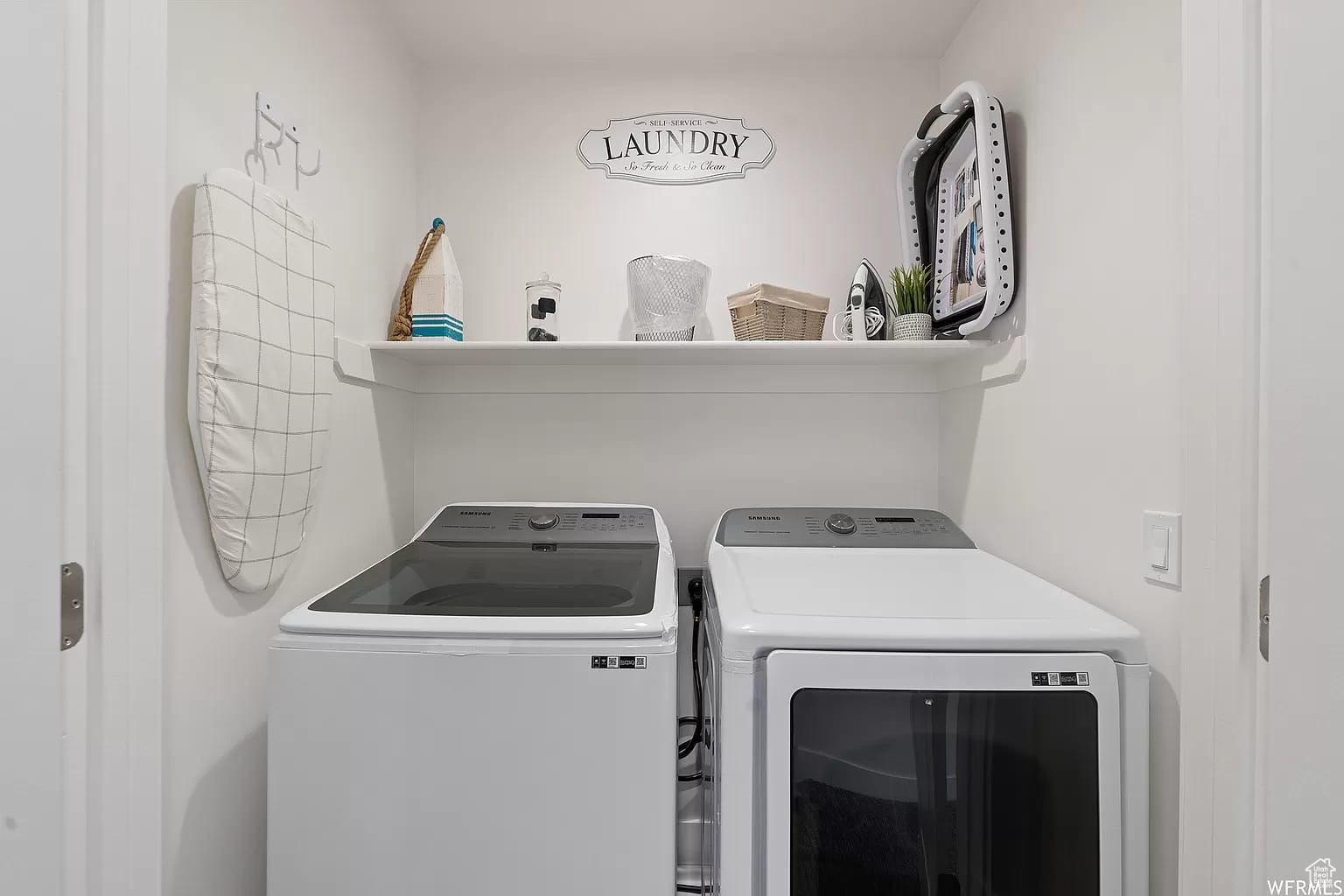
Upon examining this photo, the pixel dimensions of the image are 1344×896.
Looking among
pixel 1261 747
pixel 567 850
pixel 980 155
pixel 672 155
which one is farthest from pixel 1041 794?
pixel 672 155

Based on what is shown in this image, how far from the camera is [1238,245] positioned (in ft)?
2.38

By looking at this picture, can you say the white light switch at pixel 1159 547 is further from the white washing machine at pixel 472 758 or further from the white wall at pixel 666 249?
the white wall at pixel 666 249

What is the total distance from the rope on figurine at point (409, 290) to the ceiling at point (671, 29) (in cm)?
56

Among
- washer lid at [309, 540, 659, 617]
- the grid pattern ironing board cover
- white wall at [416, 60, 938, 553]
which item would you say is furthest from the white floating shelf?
washer lid at [309, 540, 659, 617]

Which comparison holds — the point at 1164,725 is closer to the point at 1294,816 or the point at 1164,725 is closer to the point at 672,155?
the point at 1294,816

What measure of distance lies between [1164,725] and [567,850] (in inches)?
38.5

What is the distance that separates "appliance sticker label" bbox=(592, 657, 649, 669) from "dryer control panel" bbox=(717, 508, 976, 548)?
2.11 ft

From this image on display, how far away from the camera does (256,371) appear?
113 cm

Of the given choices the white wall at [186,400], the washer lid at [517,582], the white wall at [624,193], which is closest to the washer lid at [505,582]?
the washer lid at [517,582]

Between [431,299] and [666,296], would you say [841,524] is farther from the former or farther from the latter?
[431,299]

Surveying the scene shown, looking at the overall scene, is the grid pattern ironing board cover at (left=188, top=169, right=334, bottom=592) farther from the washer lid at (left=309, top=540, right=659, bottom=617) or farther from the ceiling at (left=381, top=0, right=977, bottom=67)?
the ceiling at (left=381, top=0, right=977, bottom=67)

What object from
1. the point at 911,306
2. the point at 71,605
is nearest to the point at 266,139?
the point at 71,605

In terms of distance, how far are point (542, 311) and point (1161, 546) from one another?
148 centimetres

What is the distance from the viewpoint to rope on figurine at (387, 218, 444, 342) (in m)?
1.73
